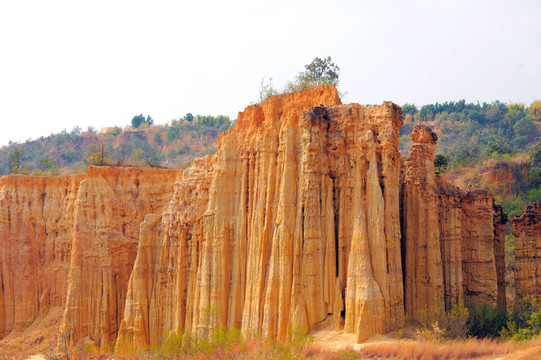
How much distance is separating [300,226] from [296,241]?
496 millimetres

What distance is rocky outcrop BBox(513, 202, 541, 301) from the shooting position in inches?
887

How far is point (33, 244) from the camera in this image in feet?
108

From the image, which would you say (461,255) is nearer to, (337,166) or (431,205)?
(431,205)

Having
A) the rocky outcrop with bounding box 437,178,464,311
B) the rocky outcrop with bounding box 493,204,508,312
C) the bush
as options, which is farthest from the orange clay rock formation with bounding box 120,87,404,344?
the rocky outcrop with bounding box 493,204,508,312

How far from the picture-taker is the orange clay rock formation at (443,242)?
20.3m

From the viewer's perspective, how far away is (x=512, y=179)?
44469mm

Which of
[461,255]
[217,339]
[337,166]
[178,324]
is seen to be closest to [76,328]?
[178,324]

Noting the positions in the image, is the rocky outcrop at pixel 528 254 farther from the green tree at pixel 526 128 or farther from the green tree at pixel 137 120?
the green tree at pixel 137 120

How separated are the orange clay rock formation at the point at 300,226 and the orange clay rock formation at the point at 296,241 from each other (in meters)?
0.04

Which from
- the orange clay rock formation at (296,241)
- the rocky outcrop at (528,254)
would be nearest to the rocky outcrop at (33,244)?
the orange clay rock formation at (296,241)

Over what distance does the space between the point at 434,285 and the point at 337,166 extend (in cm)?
500

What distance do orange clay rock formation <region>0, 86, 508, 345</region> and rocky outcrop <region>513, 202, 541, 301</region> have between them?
76 cm

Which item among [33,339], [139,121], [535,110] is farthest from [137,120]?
[33,339]

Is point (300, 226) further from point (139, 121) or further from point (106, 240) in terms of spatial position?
point (139, 121)
